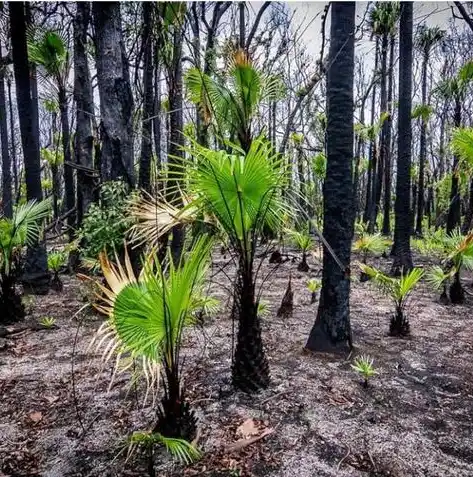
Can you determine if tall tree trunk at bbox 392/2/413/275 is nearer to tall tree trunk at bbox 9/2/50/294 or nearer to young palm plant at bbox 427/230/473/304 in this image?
young palm plant at bbox 427/230/473/304

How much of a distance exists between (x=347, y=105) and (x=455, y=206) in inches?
563

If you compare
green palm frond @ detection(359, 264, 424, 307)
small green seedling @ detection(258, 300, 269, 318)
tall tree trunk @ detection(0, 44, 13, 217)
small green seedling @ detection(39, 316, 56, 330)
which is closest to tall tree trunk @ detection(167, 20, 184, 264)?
small green seedling @ detection(258, 300, 269, 318)

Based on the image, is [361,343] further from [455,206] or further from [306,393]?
[455,206]

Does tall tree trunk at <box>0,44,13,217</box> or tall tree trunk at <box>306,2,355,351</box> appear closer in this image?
tall tree trunk at <box>306,2,355,351</box>

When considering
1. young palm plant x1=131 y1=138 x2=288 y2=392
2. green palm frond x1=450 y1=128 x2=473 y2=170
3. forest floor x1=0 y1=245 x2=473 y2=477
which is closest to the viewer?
forest floor x1=0 y1=245 x2=473 y2=477

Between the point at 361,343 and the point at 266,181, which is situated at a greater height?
the point at 266,181

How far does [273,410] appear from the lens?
3.25m

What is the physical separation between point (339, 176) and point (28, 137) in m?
5.55

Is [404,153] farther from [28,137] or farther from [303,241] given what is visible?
[28,137]

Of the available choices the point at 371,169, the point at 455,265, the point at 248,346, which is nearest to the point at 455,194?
the point at 371,169

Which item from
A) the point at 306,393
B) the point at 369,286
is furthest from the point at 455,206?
the point at 306,393

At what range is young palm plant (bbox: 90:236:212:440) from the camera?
245 cm

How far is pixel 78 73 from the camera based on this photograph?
917cm

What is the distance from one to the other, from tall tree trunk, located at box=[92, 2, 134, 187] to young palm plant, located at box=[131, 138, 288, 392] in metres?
2.80
